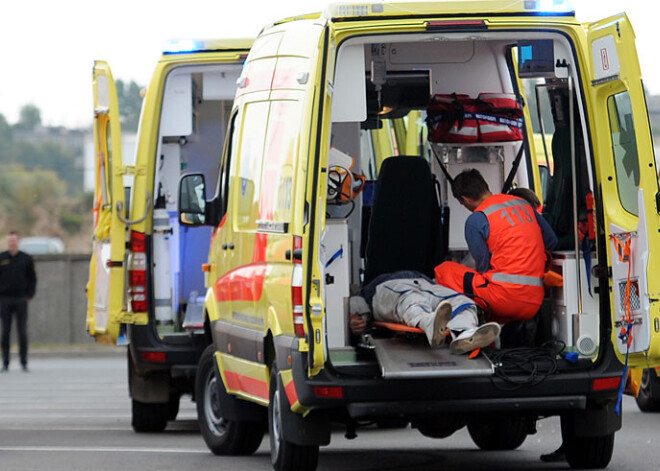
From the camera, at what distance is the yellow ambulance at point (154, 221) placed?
38.2 feet

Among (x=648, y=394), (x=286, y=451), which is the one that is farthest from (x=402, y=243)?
(x=648, y=394)

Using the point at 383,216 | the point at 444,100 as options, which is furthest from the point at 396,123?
the point at 383,216

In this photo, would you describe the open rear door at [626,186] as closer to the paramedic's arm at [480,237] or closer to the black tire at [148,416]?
the paramedic's arm at [480,237]

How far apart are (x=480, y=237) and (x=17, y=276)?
14.0 metres

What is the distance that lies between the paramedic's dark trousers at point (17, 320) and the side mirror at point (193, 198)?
12.3m

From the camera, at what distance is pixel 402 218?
969cm

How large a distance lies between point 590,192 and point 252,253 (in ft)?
6.37

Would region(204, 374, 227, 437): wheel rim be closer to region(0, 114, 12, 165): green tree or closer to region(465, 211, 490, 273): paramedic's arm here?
region(465, 211, 490, 273): paramedic's arm

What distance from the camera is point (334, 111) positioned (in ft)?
26.6

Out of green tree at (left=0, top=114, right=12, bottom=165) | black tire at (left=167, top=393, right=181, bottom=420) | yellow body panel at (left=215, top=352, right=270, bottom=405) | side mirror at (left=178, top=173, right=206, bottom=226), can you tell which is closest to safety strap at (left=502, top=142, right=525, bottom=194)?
side mirror at (left=178, top=173, right=206, bottom=226)

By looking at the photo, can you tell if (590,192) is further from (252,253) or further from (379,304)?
(252,253)

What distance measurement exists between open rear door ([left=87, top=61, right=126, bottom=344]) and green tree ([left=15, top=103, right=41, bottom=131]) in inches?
2533

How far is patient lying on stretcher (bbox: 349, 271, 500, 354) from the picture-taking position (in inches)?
314

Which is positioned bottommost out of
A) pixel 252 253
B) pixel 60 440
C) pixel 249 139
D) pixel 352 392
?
pixel 60 440
